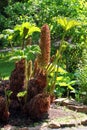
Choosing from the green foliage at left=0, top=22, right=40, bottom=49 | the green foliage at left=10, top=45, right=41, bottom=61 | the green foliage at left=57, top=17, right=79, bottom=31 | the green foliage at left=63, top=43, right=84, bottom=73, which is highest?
the green foliage at left=57, top=17, right=79, bottom=31

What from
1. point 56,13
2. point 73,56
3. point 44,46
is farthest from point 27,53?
point 56,13

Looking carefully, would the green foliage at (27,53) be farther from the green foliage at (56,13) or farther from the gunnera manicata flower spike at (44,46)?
the green foliage at (56,13)

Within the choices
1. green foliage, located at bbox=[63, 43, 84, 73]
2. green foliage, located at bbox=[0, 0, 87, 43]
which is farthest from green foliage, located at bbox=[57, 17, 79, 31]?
green foliage, located at bbox=[0, 0, 87, 43]

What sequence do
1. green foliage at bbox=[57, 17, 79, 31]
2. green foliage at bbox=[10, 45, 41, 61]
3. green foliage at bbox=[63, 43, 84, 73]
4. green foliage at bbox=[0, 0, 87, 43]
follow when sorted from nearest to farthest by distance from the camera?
1. green foliage at bbox=[10, 45, 41, 61]
2. green foliage at bbox=[57, 17, 79, 31]
3. green foliage at bbox=[63, 43, 84, 73]
4. green foliage at bbox=[0, 0, 87, 43]

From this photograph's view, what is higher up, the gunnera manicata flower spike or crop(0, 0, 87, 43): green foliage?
crop(0, 0, 87, 43): green foliage

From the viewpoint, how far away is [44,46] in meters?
6.66

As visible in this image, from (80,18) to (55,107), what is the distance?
11.5 ft

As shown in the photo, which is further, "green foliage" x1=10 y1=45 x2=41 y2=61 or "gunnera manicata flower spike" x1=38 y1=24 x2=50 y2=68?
"gunnera manicata flower spike" x1=38 y1=24 x2=50 y2=68

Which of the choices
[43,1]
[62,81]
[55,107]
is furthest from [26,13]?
Answer: [55,107]

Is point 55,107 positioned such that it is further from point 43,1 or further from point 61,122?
point 43,1

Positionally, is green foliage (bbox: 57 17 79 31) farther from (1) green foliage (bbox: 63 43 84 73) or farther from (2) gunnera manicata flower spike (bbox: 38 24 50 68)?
(1) green foliage (bbox: 63 43 84 73)

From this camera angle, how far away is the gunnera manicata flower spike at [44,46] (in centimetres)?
663

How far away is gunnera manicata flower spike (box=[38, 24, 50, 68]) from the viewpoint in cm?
663

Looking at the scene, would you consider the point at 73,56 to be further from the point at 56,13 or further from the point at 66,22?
the point at 66,22
